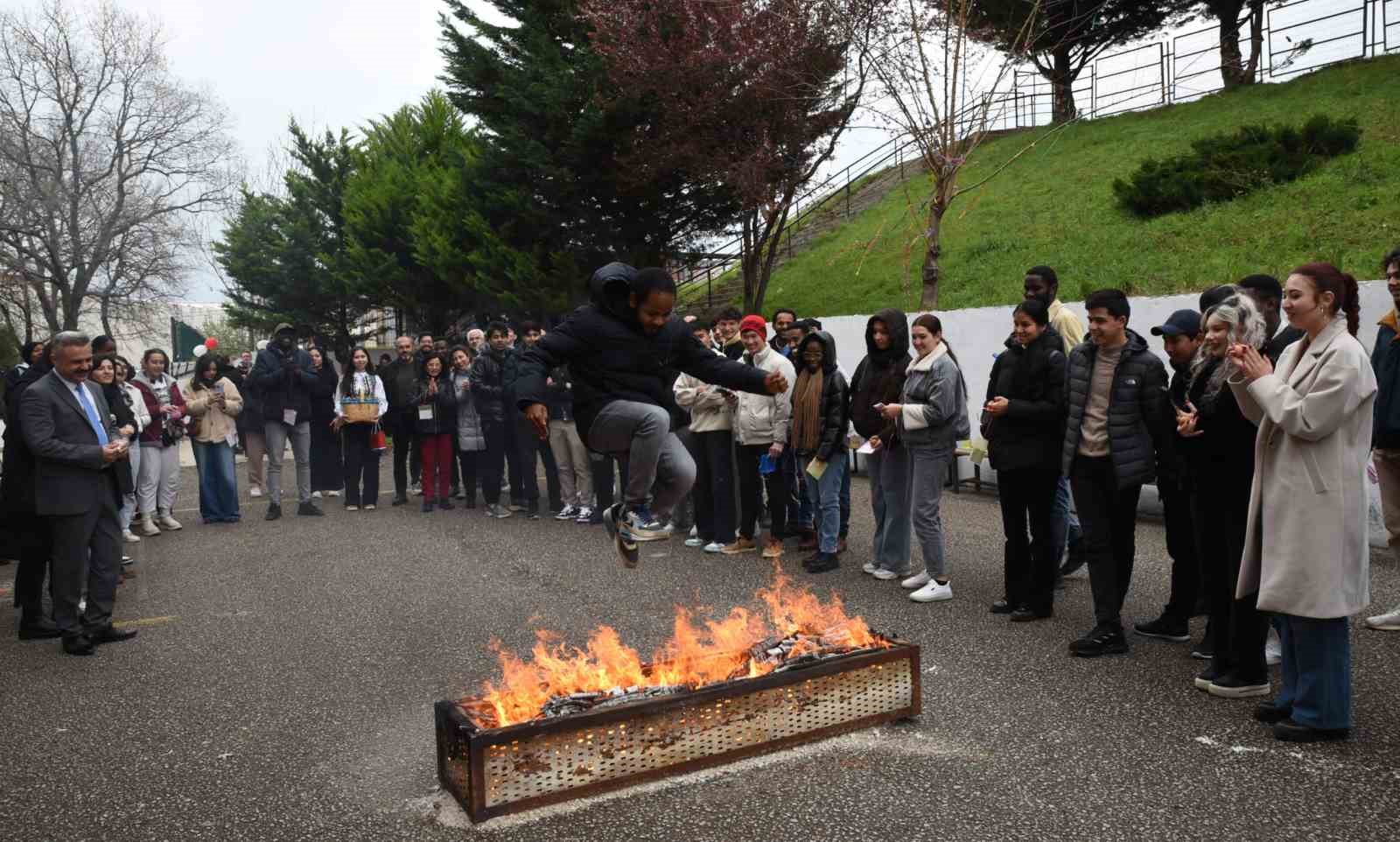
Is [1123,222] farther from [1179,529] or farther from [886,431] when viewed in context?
[1179,529]

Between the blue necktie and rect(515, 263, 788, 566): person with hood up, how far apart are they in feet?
11.4

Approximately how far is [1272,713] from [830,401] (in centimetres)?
447

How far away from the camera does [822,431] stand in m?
8.88

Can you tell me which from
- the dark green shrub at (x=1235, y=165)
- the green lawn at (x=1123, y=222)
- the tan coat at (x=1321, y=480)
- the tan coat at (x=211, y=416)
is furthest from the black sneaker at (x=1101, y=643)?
the dark green shrub at (x=1235, y=165)

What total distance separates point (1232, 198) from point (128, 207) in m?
36.8

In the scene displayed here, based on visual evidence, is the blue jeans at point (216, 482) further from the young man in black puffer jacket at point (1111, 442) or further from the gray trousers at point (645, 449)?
the young man in black puffer jacket at point (1111, 442)

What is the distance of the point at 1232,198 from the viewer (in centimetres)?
2045

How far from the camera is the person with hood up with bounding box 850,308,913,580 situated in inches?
317

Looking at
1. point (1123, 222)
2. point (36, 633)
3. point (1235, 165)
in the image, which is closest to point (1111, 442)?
point (36, 633)

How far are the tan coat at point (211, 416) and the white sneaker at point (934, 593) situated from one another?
8.96m

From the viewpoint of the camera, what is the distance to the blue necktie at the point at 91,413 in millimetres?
7113

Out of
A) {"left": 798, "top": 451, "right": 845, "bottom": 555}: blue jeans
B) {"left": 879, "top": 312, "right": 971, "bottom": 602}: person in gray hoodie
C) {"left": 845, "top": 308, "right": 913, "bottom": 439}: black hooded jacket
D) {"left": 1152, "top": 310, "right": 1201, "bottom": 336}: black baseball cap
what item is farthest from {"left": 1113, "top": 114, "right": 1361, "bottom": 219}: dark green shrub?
{"left": 1152, "top": 310, "right": 1201, "bottom": 336}: black baseball cap

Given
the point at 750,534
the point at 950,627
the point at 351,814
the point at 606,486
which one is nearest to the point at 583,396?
the point at 351,814

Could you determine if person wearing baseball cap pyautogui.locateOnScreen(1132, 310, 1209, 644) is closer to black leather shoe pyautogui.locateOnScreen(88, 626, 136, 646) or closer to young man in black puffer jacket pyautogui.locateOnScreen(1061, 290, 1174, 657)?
young man in black puffer jacket pyautogui.locateOnScreen(1061, 290, 1174, 657)
